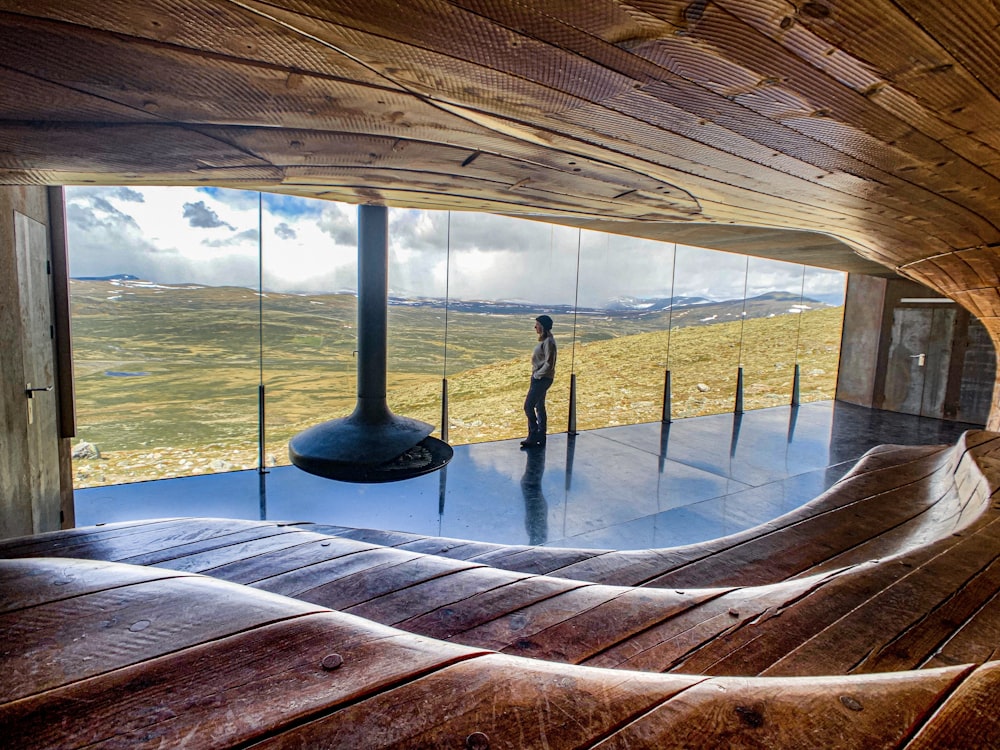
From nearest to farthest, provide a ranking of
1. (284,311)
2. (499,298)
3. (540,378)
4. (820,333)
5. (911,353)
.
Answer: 1. (284,311)
2. (540,378)
3. (499,298)
4. (911,353)
5. (820,333)

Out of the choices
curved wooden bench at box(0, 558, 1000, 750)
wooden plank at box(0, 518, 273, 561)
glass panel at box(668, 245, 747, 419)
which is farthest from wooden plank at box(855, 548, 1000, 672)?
glass panel at box(668, 245, 747, 419)

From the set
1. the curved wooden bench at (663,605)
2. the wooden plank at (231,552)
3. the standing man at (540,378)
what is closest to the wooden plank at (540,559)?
the curved wooden bench at (663,605)

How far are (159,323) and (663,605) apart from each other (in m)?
4.62

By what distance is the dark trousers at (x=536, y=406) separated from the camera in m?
4.66

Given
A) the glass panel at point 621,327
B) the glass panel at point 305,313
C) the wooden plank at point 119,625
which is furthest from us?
the glass panel at point 621,327

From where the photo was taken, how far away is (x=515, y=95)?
2.93 feet

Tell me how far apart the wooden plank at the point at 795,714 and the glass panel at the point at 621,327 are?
510cm

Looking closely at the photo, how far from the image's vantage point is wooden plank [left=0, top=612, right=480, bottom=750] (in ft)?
1.40

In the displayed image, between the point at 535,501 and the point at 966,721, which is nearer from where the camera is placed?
the point at 966,721

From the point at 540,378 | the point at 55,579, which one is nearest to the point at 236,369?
the point at 540,378

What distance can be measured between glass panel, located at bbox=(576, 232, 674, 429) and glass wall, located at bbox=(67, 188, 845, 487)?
39 millimetres

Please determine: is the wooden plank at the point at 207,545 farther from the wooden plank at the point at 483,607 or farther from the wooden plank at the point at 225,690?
the wooden plank at the point at 225,690

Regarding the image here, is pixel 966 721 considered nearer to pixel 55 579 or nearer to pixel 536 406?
pixel 55 579

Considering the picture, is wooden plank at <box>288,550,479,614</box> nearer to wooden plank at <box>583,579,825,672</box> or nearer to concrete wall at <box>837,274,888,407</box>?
wooden plank at <box>583,579,825,672</box>
